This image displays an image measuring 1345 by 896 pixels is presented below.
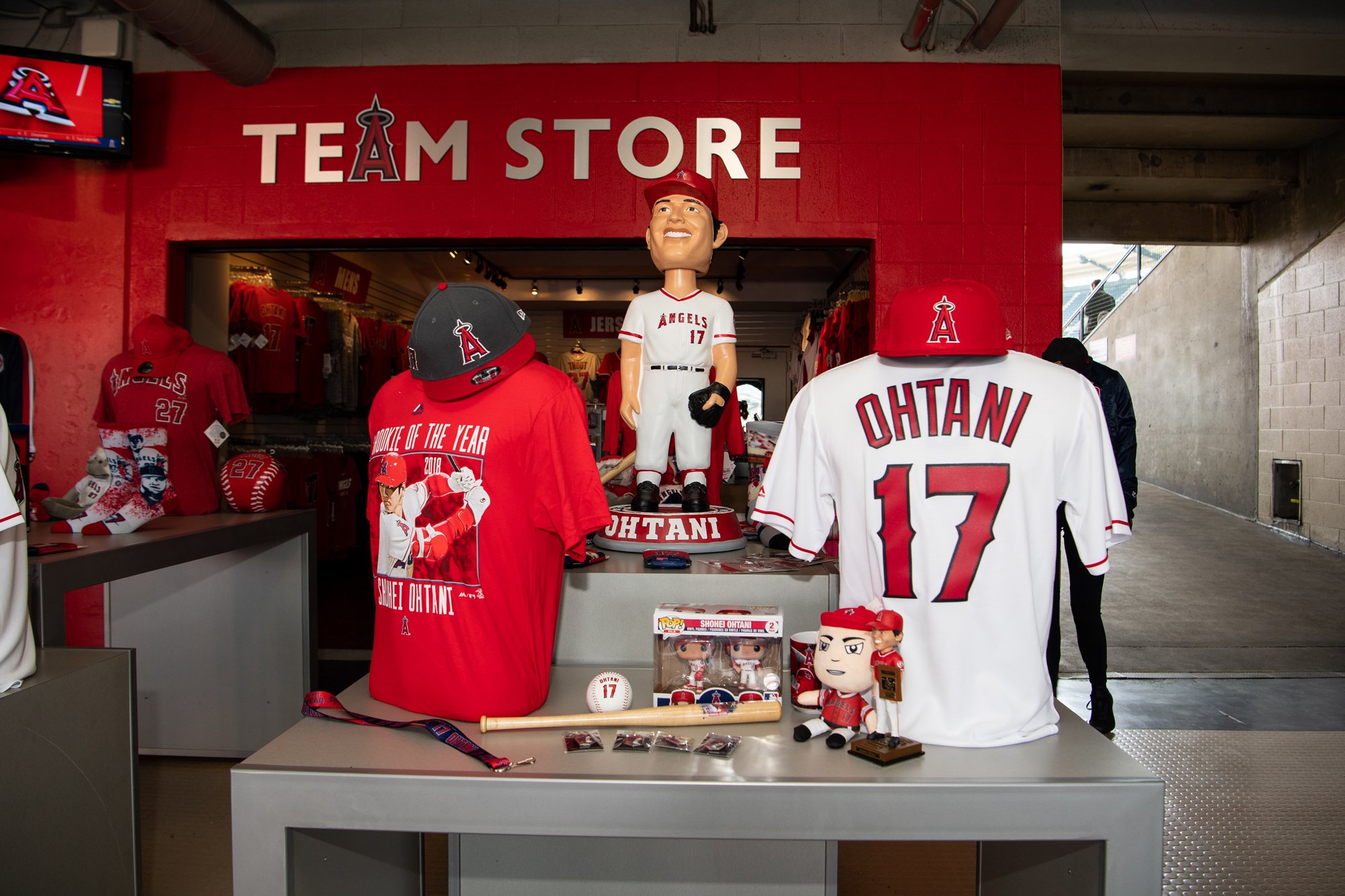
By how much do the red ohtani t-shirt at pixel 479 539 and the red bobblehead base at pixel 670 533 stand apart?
0.85m

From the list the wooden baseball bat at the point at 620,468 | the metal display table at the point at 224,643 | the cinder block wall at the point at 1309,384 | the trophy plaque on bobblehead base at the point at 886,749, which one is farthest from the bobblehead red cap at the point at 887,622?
the cinder block wall at the point at 1309,384

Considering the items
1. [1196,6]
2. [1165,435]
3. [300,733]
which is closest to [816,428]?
[300,733]

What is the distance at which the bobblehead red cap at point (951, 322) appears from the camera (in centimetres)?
141

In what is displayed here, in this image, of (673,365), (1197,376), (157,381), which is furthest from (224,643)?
(1197,376)

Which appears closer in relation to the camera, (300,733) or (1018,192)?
(300,733)

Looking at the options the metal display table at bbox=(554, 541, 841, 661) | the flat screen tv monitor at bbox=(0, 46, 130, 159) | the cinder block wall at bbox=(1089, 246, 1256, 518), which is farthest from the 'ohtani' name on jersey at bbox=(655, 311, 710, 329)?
the cinder block wall at bbox=(1089, 246, 1256, 518)

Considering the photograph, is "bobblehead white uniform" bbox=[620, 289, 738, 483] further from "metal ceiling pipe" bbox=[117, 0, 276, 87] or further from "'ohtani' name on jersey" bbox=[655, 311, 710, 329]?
"metal ceiling pipe" bbox=[117, 0, 276, 87]

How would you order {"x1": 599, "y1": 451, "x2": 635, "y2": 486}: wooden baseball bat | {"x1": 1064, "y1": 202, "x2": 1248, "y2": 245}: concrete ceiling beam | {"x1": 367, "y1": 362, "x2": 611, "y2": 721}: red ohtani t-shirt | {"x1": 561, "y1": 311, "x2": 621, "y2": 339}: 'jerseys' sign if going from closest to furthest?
{"x1": 367, "y1": 362, "x2": 611, "y2": 721}: red ohtani t-shirt
{"x1": 599, "y1": 451, "x2": 635, "y2": 486}: wooden baseball bat
{"x1": 1064, "y1": 202, "x2": 1248, "y2": 245}: concrete ceiling beam
{"x1": 561, "y1": 311, "x2": 621, "y2": 339}: 'jerseys' sign

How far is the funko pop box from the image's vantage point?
1.56 m

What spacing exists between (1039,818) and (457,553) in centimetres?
109

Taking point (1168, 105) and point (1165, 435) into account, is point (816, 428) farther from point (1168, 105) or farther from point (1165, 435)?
point (1165, 435)

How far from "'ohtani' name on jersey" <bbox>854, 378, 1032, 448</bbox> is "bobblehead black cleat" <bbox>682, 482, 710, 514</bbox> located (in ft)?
3.81

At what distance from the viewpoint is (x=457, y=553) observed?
154cm

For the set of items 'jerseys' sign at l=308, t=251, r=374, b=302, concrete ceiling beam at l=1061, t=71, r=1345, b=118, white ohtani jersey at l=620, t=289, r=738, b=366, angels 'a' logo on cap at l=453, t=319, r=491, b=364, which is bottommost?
angels 'a' logo on cap at l=453, t=319, r=491, b=364
